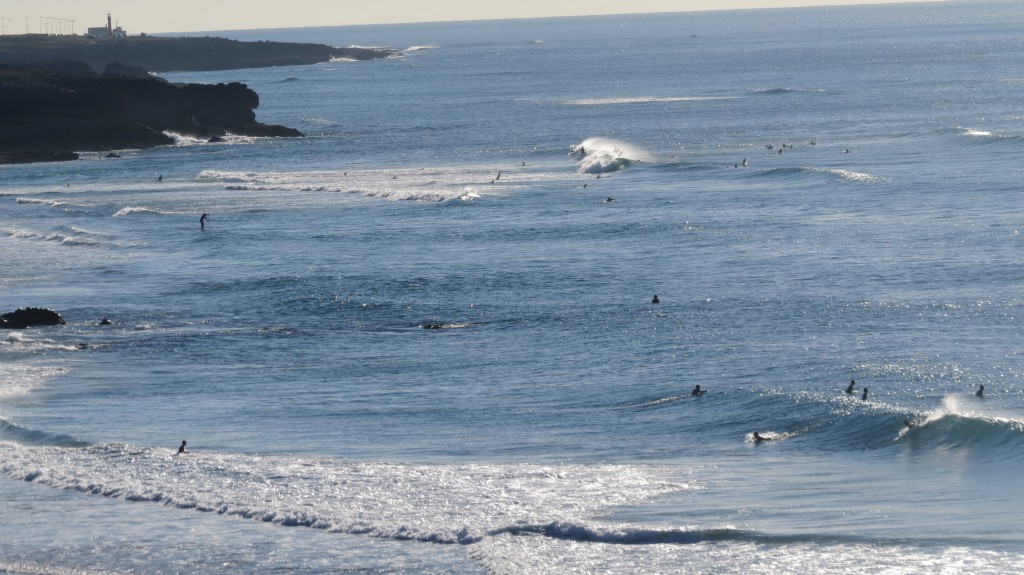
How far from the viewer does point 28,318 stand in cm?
3769

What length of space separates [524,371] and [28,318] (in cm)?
1496

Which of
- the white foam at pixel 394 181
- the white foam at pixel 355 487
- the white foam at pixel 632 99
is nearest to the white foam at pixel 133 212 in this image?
the white foam at pixel 394 181

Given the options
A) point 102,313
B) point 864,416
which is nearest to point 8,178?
point 102,313

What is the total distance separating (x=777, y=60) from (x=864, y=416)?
177 m

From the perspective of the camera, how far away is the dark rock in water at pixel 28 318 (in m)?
37.5

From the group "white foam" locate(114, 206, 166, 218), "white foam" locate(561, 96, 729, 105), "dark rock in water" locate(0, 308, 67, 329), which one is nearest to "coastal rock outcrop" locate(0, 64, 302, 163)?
"white foam" locate(114, 206, 166, 218)

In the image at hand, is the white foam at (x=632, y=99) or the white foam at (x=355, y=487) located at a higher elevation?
the white foam at (x=632, y=99)

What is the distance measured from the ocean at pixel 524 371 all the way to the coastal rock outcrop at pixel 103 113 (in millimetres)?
18998

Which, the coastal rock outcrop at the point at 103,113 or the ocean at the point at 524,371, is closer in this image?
the ocean at the point at 524,371

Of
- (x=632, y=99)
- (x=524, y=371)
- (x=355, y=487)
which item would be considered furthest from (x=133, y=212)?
(x=632, y=99)

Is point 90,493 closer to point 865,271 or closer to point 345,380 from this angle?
point 345,380

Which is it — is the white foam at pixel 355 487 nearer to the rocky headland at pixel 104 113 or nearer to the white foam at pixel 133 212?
the white foam at pixel 133 212

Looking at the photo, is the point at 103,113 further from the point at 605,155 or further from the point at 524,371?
the point at 524,371

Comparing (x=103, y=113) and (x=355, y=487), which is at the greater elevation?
(x=103, y=113)
